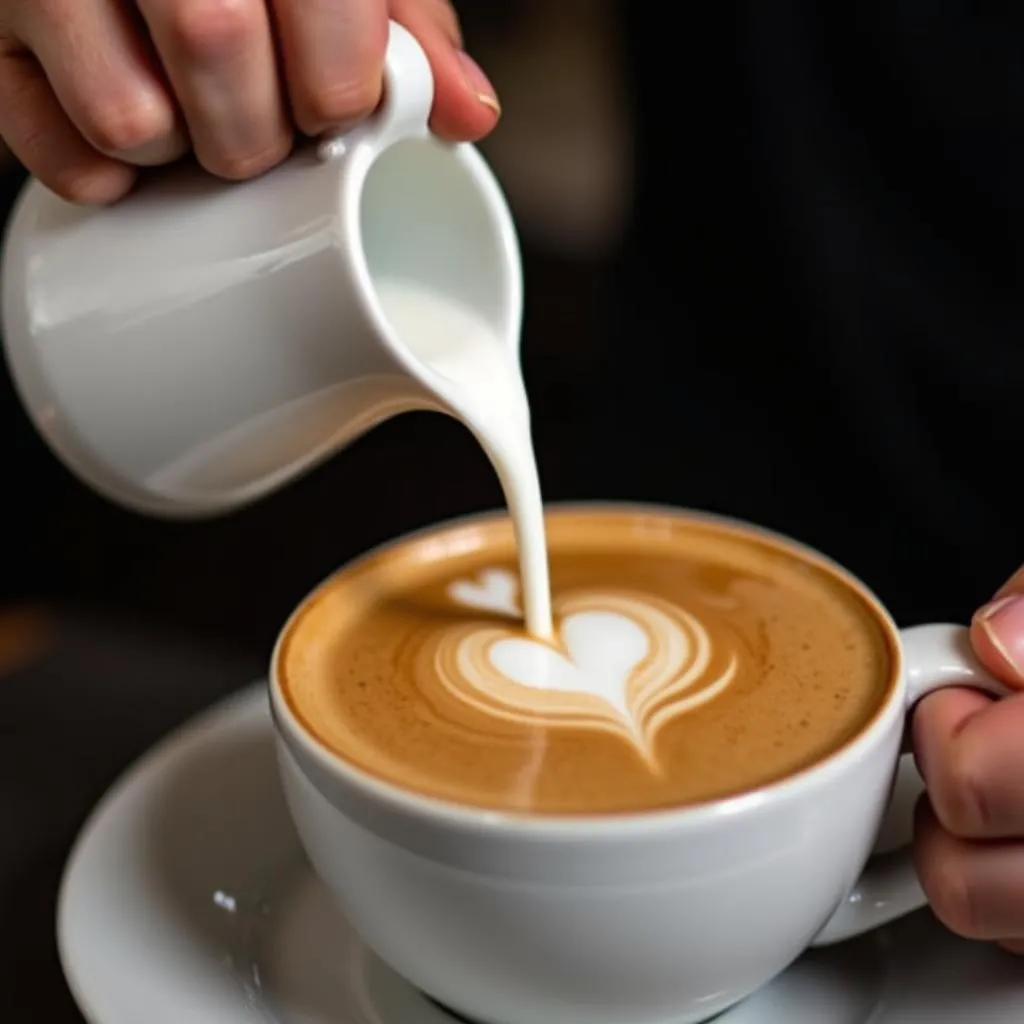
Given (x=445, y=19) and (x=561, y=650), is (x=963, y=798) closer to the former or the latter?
(x=561, y=650)

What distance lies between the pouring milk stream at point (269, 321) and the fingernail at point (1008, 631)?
22 centimetres

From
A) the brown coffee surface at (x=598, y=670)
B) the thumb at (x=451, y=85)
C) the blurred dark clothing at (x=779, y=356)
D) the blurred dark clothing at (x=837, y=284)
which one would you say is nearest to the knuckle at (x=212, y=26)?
the thumb at (x=451, y=85)

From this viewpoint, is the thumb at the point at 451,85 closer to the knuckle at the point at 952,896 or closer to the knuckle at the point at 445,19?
the knuckle at the point at 445,19

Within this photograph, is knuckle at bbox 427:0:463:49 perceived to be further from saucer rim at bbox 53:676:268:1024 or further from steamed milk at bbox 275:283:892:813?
saucer rim at bbox 53:676:268:1024

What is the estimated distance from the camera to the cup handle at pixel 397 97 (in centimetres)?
65

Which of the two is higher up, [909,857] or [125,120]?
[125,120]

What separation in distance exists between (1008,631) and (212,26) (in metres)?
0.44

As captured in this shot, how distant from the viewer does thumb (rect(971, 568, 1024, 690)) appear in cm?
62

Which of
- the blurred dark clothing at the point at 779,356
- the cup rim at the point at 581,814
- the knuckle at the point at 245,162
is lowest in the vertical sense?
the blurred dark clothing at the point at 779,356

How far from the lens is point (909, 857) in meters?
0.70

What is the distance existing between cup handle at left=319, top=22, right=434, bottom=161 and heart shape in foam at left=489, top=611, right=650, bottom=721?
0.26m

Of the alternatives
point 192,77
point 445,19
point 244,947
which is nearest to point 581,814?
point 244,947

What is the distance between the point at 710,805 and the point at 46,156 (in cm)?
44

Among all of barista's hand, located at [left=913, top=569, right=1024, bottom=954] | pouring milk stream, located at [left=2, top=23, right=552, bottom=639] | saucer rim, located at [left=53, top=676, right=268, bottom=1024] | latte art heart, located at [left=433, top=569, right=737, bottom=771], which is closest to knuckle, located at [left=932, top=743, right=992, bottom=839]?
barista's hand, located at [left=913, top=569, right=1024, bottom=954]
